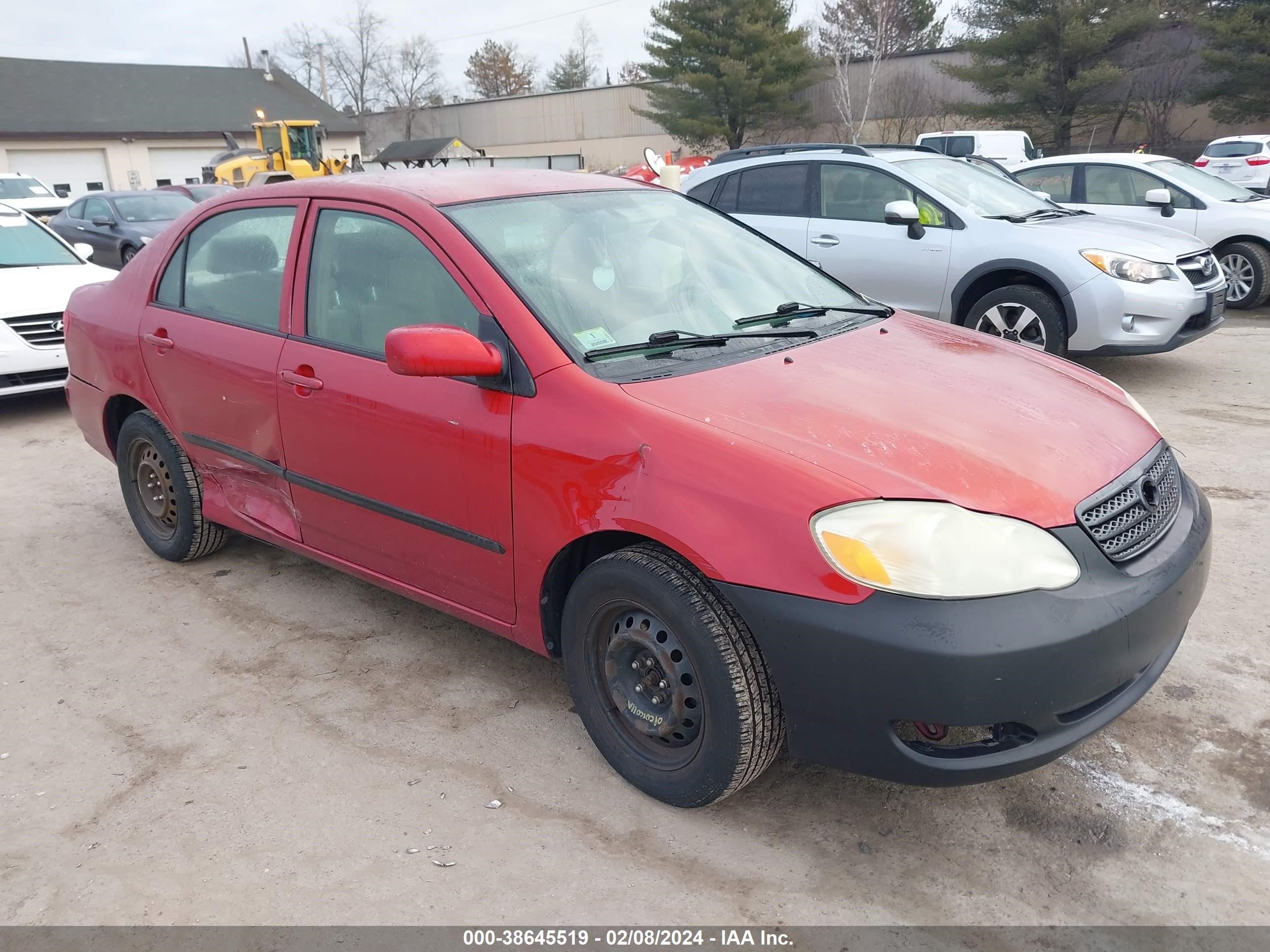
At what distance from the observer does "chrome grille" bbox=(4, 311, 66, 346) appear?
7.33m

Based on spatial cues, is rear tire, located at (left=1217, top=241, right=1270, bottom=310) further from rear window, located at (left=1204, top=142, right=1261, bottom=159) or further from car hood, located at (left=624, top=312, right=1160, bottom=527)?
rear window, located at (left=1204, top=142, right=1261, bottom=159)

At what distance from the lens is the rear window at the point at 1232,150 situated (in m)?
17.7

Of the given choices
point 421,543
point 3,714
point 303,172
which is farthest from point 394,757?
point 303,172

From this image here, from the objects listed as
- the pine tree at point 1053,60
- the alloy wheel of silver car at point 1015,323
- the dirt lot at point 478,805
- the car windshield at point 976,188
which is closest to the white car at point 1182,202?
the car windshield at point 976,188

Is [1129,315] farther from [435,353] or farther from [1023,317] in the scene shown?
[435,353]

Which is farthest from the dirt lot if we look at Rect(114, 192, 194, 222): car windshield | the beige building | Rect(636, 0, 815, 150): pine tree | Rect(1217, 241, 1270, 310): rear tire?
the beige building

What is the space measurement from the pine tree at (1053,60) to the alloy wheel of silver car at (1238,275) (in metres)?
21.8

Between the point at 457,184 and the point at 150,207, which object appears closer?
the point at 457,184

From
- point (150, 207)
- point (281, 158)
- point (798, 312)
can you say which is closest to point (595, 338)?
point (798, 312)

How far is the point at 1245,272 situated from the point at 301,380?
10.2 metres

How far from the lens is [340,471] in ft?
11.2

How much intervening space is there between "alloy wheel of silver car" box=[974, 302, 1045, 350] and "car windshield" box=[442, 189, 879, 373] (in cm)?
373

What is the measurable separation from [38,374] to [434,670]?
564cm

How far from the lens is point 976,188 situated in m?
7.86
